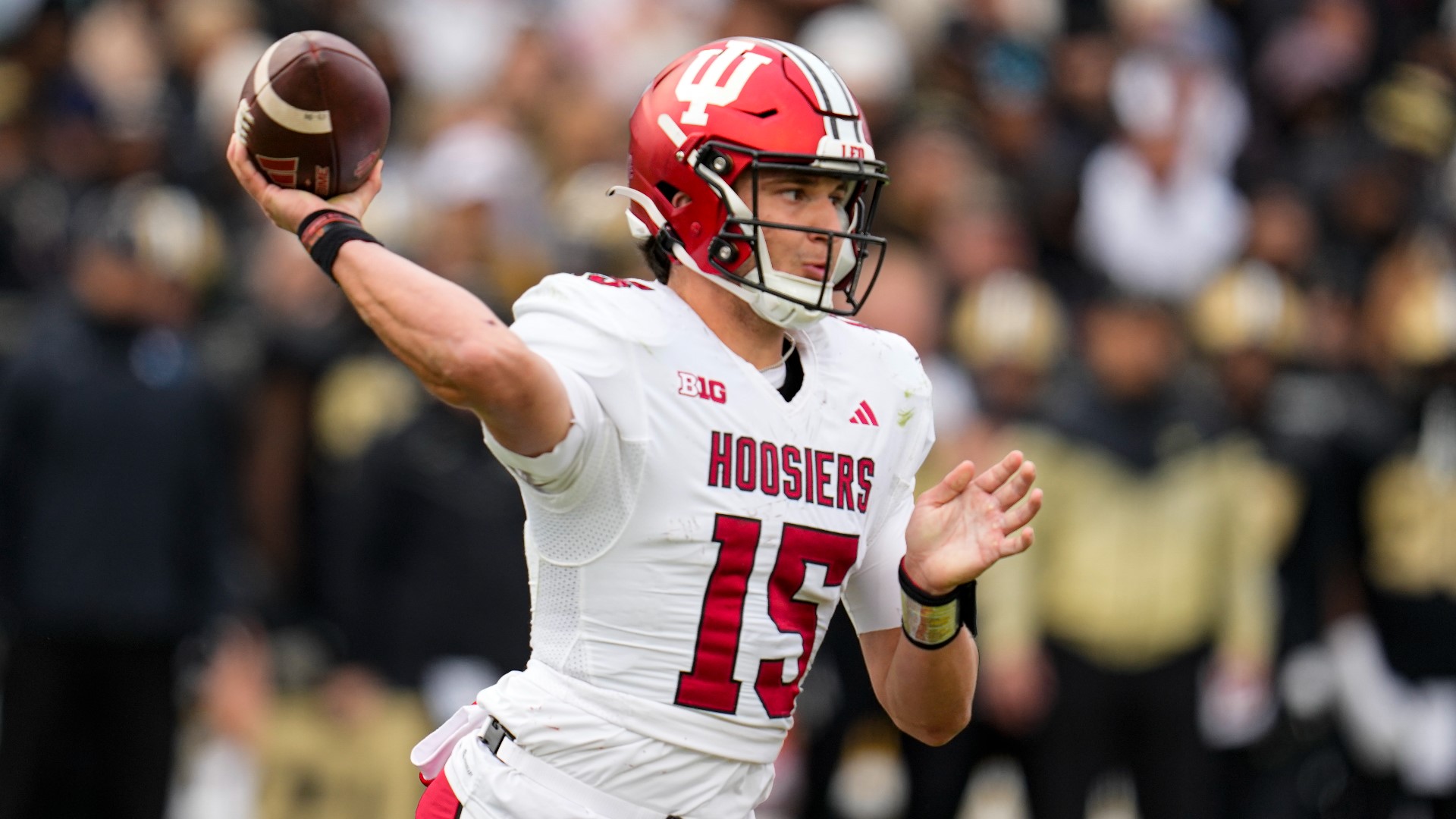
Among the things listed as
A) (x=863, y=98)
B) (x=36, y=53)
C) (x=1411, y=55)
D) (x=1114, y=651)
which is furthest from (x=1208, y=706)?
(x=36, y=53)

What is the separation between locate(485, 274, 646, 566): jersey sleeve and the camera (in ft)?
11.0

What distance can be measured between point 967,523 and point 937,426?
4752 millimetres

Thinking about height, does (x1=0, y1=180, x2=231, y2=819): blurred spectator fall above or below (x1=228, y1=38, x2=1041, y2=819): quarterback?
below

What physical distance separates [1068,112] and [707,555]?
7362 millimetres

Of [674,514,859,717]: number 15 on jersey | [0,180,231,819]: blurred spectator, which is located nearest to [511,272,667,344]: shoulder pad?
[674,514,859,717]: number 15 on jersey

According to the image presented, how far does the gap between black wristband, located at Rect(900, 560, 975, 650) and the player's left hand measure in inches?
0.9

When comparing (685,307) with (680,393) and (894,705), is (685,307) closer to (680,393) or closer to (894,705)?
(680,393)

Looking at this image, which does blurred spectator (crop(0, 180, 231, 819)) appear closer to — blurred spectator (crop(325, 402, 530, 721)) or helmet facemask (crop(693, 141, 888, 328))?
blurred spectator (crop(325, 402, 530, 721))

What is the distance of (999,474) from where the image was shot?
3588 millimetres

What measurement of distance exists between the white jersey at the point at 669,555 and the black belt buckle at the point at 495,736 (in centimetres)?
3

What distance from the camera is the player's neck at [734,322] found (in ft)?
12.2

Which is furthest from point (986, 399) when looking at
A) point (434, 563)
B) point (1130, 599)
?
point (434, 563)

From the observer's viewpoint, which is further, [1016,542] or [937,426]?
[937,426]

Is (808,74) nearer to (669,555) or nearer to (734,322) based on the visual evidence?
(734,322)
